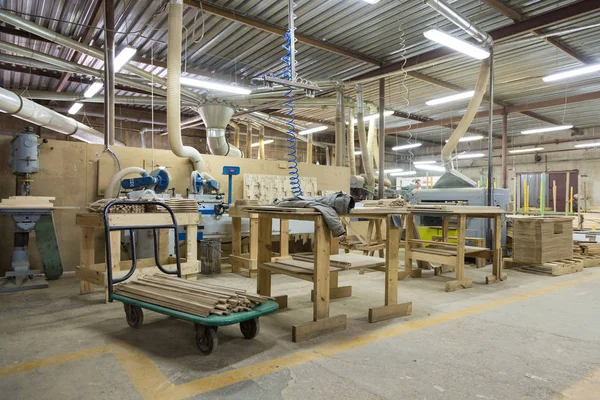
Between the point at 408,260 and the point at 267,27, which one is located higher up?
the point at 267,27

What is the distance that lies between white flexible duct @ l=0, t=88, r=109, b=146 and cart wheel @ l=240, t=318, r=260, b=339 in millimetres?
4591

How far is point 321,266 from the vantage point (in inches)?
107

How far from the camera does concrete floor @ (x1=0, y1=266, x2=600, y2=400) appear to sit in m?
1.88

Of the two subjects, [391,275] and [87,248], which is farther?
[87,248]

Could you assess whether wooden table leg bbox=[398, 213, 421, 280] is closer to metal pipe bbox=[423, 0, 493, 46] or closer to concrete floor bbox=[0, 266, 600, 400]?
concrete floor bbox=[0, 266, 600, 400]

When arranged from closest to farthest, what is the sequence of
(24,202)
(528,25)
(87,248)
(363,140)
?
(87,248), (24,202), (528,25), (363,140)

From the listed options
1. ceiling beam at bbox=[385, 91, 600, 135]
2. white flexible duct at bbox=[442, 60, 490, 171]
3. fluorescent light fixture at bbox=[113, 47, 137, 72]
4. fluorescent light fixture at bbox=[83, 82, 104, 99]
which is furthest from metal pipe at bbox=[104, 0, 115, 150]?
ceiling beam at bbox=[385, 91, 600, 135]

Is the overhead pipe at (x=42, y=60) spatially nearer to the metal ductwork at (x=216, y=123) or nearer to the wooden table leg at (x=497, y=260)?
the metal ductwork at (x=216, y=123)

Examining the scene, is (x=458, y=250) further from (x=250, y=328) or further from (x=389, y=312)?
(x=250, y=328)

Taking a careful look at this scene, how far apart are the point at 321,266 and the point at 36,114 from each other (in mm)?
5209

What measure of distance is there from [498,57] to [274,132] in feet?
29.1

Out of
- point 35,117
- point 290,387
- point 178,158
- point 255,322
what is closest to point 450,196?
point 178,158

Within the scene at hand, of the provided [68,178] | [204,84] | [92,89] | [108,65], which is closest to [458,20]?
[204,84]

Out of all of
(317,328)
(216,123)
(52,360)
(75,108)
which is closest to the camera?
(52,360)
